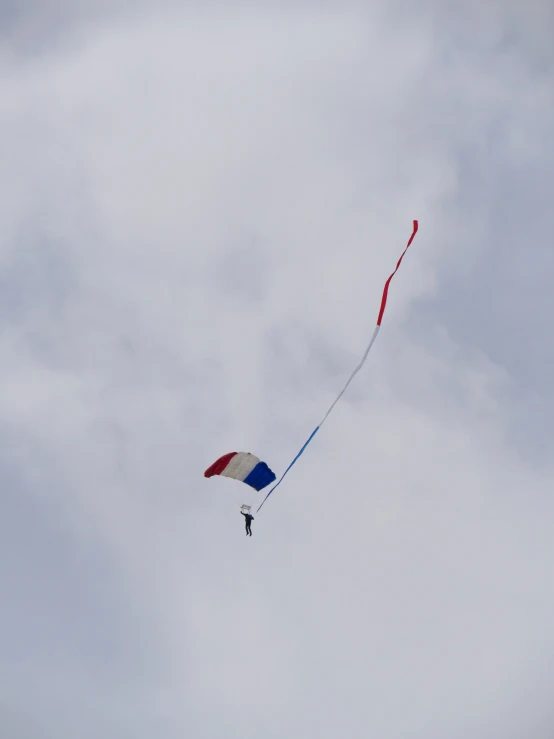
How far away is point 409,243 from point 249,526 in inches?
950

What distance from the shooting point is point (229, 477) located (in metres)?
58.0

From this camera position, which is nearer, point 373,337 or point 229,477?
point 373,337

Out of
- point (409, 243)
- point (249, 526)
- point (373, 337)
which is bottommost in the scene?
point (249, 526)

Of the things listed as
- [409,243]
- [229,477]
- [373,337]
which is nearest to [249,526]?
[229,477]

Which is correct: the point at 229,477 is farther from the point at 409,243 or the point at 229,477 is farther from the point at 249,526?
the point at 409,243

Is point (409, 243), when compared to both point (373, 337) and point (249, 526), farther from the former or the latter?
point (249, 526)

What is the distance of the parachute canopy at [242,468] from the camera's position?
2293 inches

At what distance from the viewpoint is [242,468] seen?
192 ft

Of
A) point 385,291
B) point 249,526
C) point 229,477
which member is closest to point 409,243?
point 385,291

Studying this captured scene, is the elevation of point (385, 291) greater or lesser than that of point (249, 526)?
greater

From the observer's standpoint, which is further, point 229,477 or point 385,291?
point 229,477

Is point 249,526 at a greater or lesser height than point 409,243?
lesser

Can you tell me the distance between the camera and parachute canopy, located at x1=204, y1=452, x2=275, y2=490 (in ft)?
191

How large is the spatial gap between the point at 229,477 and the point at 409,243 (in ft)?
66.7
